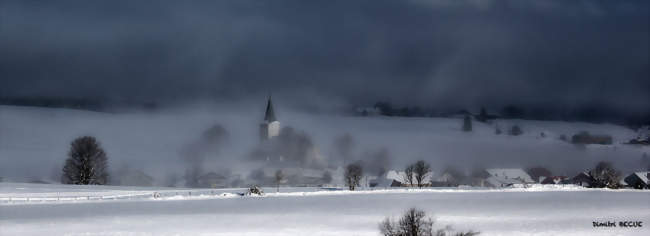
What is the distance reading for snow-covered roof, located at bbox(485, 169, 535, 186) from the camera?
7131 inches

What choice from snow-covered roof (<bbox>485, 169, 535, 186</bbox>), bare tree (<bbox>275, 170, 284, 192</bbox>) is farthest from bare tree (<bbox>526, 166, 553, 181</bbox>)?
bare tree (<bbox>275, 170, 284, 192</bbox>)

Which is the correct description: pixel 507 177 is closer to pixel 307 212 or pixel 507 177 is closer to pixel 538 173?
pixel 538 173

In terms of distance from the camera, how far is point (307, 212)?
80.3m

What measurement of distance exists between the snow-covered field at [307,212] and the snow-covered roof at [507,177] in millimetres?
69733

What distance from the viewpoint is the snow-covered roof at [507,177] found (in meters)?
181

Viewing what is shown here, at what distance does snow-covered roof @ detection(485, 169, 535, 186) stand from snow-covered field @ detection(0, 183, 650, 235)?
69.7 metres

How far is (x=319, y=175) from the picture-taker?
614ft

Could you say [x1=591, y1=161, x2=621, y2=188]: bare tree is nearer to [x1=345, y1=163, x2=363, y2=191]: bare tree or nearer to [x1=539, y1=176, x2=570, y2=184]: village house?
[x1=539, y1=176, x2=570, y2=184]: village house

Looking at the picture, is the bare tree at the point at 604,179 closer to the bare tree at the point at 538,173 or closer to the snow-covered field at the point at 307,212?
the bare tree at the point at 538,173

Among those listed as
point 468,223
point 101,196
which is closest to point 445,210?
point 468,223

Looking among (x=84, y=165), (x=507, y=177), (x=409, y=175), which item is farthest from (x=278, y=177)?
(x=507, y=177)

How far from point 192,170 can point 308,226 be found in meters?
120

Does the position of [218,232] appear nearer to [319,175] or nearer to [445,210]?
[445,210]

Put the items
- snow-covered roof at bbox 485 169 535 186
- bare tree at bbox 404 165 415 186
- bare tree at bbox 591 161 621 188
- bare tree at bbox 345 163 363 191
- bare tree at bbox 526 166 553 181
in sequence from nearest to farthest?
bare tree at bbox 345 163 363 191
bare tree at bbox 591 161 621 188
bare tree at bbox 404 165 415 186
snow-covered roof at bbox 485 169 535 186
bare tree at bbox 526 166 553 181
